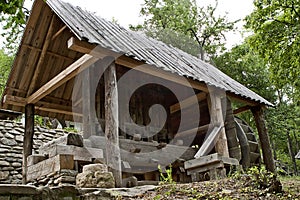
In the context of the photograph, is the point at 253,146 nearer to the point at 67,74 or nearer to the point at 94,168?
the point at 67,74

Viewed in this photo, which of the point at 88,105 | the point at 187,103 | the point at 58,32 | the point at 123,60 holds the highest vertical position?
the point at 58,32

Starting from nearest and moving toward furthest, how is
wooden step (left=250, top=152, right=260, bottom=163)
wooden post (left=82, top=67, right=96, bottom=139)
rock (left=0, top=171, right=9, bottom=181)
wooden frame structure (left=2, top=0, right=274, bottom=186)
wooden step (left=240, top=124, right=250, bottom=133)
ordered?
1. wooden frame structure (left=2, top=0, right=274, bottom=186)
2. wooden post (left=82, top=67, right=96, bottom=139)
3. rock (left=0, top=171, right=9, bottom=181)
4. wooden step (left=250, top=152, right=260, bottom=163)
5. wooden step (left=240, top=124, right=250, bottom=133)

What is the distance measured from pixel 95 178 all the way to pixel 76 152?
5.30ft

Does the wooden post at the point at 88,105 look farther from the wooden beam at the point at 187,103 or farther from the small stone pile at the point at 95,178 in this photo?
the wooden beam at the point at 187,103

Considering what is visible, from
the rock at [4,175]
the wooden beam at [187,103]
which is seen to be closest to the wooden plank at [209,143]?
the wooden beam at [187,103]

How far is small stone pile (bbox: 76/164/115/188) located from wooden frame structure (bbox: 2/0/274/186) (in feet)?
2.56

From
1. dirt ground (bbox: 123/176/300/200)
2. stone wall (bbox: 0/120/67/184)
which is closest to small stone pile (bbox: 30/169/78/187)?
dirt ground (bbox: 123/176/300/200)

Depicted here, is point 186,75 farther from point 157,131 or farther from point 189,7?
point 189,7

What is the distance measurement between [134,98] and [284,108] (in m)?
14.1

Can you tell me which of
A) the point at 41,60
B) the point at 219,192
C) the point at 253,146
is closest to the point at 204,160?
the point at 219,192

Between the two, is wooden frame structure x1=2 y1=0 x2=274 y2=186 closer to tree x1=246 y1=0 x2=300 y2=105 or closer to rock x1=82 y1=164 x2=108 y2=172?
rock x1=82 y1=164 x2=108 y2=172

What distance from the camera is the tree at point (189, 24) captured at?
26.3m

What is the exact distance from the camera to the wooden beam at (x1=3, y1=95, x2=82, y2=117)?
980 centimetres

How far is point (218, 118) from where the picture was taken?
9.62 m
